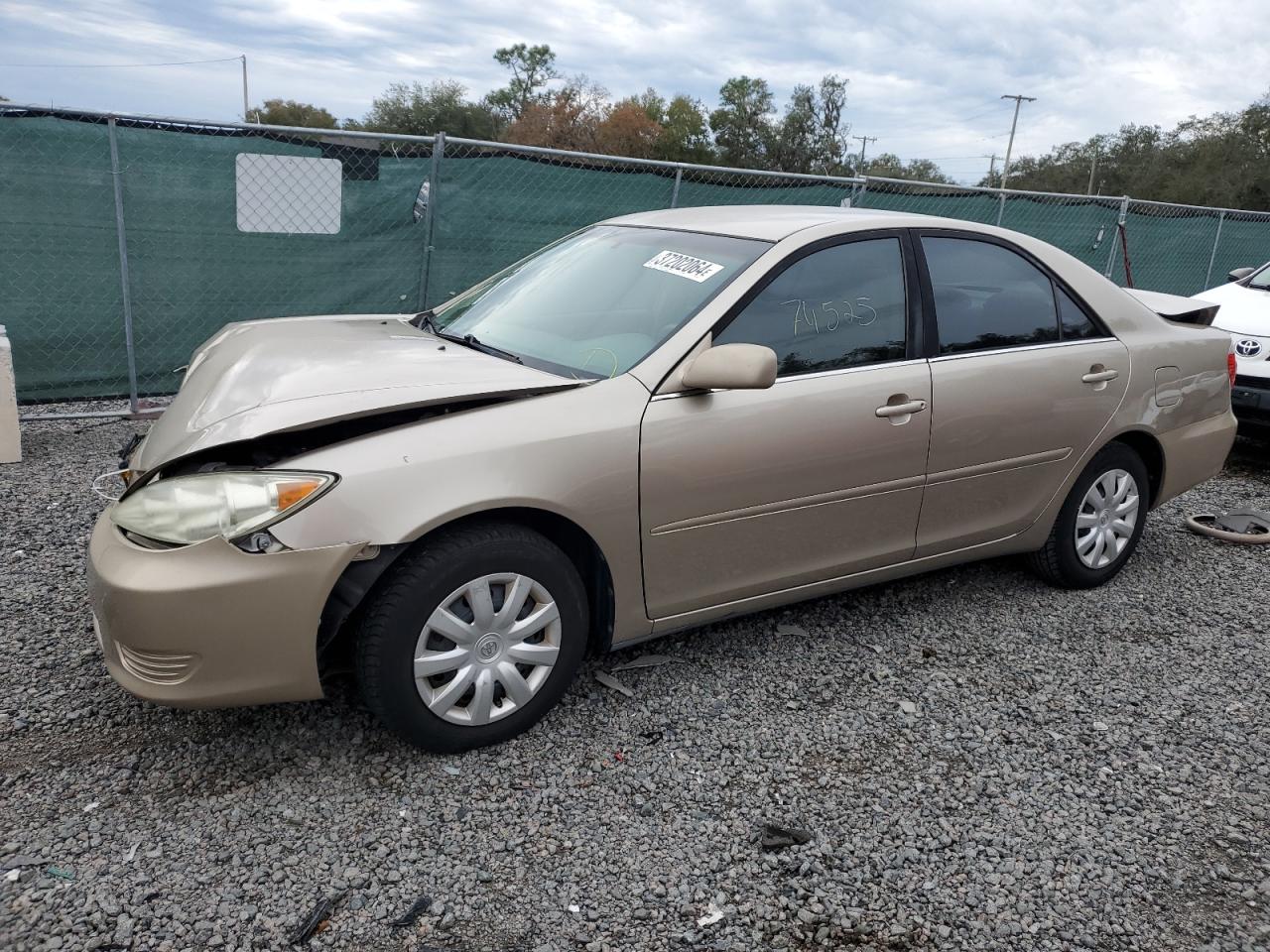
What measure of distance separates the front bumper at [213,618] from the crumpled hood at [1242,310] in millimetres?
6814

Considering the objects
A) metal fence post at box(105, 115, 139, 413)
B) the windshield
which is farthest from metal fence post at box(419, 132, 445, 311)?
the windshield

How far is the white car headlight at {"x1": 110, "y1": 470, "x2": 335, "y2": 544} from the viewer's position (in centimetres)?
255

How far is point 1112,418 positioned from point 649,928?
10.0 ft

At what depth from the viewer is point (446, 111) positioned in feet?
250

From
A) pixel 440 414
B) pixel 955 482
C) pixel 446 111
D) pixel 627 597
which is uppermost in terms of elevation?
pixel 446 111

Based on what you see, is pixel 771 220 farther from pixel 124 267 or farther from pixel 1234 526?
pixel 124 267

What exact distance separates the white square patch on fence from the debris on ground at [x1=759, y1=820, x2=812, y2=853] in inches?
231

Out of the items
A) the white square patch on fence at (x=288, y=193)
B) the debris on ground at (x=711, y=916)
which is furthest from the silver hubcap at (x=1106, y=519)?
the white square patch on fence at (x=288, y=193)

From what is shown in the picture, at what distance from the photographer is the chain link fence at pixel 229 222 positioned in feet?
20.7

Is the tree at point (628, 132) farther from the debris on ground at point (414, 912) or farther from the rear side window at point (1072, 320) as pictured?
the debris on ground at point (414, 912)

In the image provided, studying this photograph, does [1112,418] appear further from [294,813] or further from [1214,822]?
[294,813]

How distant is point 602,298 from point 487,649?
4.56ft

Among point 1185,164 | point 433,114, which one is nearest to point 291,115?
point 433,114

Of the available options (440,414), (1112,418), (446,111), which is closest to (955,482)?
(1112,418)
